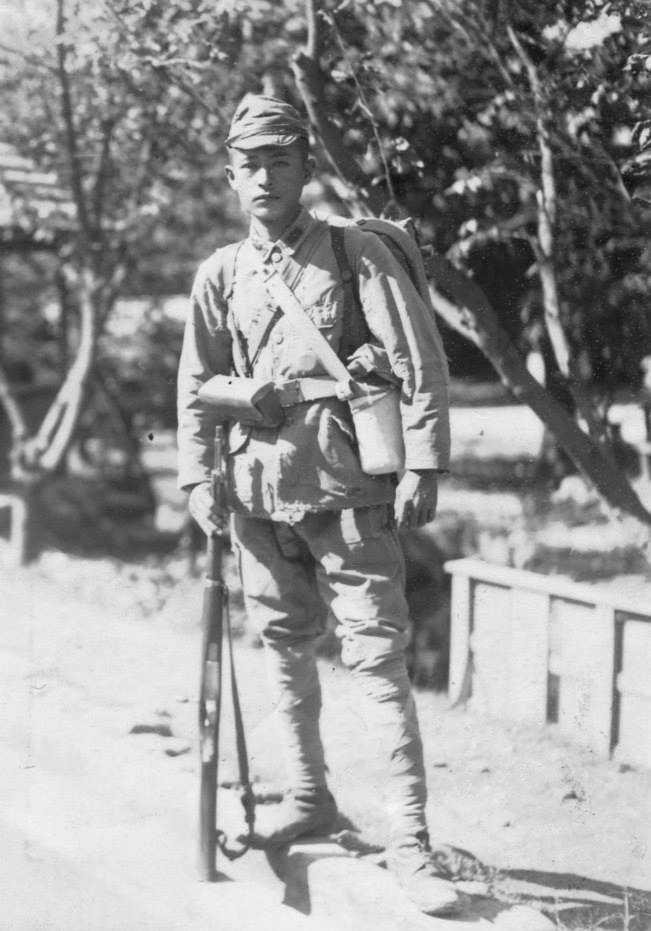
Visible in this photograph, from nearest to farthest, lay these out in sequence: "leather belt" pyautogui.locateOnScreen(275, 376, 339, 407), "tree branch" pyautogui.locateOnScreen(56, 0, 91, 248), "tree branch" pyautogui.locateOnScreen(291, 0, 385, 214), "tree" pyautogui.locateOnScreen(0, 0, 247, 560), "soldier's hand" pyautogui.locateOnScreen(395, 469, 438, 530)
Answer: "soldier's hand" pyautogui.locateOnScreen(395, 469, 438, 530) → "leather belt" pyautogui.locateOnScreen(275, 376, 339, 407) → "tree branch" pyautogui.locateOnScreen(291, 0, 385, 214) → "tree" pyautogui.locateOnScreen(0, 0, 247, 560) → "tree branch" pyautogui.locateOnScreen(56, 0, 91, 248)

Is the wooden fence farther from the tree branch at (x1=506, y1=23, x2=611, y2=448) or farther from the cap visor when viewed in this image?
the cap visor

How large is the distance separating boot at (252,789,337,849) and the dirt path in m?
0.12

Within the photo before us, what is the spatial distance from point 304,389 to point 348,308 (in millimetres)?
239

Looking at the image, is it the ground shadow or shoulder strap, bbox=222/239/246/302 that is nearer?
the ground shadow

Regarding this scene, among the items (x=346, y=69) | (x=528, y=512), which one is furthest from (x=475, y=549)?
(x=346, y=69)

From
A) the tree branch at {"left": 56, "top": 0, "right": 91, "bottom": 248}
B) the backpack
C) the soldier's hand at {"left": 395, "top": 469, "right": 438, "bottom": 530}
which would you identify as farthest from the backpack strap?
the tree branch at {"left": 56, "top": 0, "right": 91, "bottom": 248}

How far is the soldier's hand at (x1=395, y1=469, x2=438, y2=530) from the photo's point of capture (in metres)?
2.90

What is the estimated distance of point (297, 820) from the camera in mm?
3230

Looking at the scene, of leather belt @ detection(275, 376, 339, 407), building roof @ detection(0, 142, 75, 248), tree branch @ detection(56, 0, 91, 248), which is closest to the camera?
leather belt @ detection(275, 376, 339, 407)

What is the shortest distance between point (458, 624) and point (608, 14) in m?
2.24

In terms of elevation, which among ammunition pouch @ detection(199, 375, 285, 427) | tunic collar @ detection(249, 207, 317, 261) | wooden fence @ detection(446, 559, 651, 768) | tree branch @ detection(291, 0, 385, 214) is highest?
tree branch @ detection(291, 0, 385, 214)

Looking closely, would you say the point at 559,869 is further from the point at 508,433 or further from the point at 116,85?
the point at 508,433

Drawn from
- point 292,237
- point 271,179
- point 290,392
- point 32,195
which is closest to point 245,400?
point 290,392

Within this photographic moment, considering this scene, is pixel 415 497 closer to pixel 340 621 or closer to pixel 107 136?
pixel 340 621
